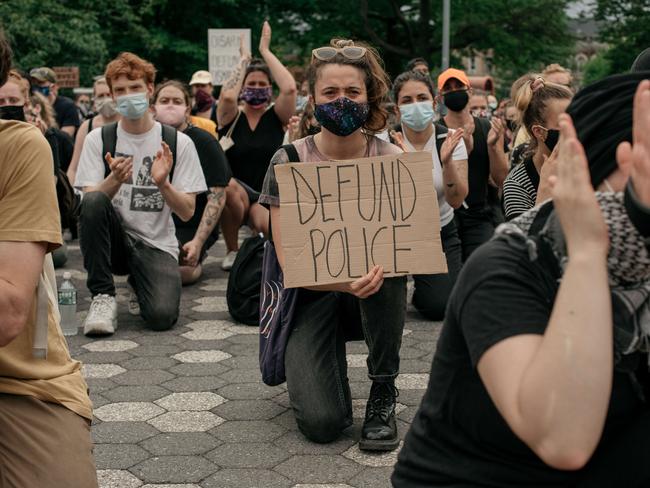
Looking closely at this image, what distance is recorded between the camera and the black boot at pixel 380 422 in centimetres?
391

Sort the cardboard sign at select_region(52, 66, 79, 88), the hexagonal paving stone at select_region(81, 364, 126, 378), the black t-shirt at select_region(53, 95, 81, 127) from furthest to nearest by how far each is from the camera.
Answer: the cardboard sign at select_region(52, 66, 79, 88), the black t-shirt at select_region(53, 95, 81, 127), the hexagonal paving stone at select_region(81, 364, 126, 378)

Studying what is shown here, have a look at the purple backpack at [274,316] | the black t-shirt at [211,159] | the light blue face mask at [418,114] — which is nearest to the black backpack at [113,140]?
the black t-shirt at [211,159]

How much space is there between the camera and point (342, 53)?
412 centimetres

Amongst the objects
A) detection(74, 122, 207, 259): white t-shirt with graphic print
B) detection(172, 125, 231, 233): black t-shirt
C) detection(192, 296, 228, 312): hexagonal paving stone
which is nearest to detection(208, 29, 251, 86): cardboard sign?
detection(172, 125, 231, 233): black t-shirt

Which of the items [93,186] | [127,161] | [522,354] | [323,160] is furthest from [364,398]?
[522,354]

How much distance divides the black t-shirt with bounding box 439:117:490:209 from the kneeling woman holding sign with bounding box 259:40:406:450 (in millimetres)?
2939

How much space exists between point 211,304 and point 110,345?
1.30 m

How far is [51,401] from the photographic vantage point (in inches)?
102

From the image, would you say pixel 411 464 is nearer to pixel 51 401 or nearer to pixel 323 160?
pixel 51 401

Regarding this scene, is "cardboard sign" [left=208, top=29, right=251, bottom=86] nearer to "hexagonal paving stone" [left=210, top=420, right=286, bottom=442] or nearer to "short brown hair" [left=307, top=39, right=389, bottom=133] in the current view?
"short brown hair" [left=307, top=39, right=389, bottom=133]

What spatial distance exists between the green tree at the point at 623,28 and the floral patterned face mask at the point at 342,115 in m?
32.5

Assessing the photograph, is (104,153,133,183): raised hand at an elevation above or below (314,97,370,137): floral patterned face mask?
below

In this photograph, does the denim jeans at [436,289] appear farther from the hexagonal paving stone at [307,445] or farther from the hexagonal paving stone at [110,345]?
the hexagonal paving stone at [307,445]

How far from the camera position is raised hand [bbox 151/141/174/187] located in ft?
19.3
